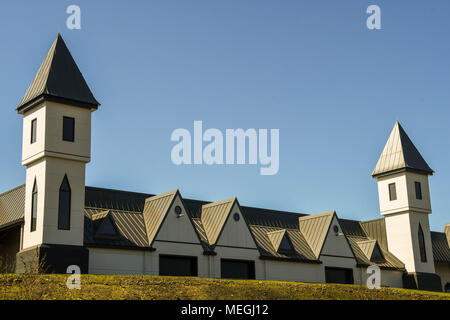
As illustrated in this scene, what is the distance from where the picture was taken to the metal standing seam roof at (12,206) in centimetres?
3873

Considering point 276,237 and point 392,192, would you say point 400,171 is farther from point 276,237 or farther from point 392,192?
point 276,237

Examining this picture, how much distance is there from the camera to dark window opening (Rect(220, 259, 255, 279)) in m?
43.1

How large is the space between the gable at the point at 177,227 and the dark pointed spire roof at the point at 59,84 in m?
7.67

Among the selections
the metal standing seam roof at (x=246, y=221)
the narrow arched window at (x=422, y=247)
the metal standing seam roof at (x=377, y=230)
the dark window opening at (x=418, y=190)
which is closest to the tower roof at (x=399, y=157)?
the dark window opening at (x=418, y=190)

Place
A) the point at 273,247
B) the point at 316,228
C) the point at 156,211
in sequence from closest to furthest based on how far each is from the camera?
the point at 156,211 → the point at 273,247 → the point at 316,228

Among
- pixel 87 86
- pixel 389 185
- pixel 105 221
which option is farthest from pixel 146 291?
pixel 389 185

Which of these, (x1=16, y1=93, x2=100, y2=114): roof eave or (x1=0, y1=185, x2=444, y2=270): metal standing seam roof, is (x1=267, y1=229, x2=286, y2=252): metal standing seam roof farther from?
(x1=16, y1=93, x2=100, y2=114): roof eave

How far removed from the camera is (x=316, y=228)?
4909 cm

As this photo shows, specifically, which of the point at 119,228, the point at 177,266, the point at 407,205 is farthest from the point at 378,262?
the point at 119,228

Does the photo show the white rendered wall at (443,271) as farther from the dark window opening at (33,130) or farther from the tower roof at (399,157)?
the dark window opening at (33,130)

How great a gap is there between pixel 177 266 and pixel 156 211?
360 centimetres

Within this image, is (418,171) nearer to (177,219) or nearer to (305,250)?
(305,250)
